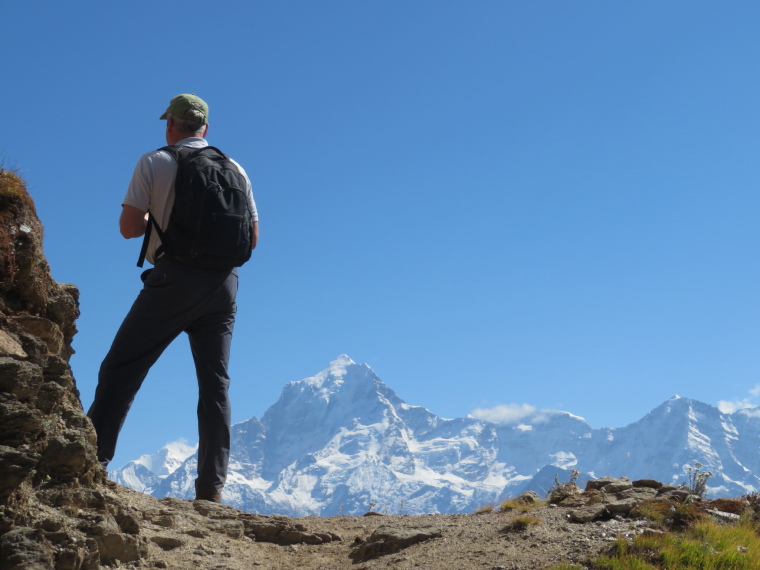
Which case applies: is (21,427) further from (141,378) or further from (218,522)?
(218,522)

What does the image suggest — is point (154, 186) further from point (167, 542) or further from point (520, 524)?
point (520, 524)

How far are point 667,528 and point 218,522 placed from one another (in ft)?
12.0

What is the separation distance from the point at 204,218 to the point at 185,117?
1.03m

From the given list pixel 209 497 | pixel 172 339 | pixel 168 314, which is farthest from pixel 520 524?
pixel 168 314

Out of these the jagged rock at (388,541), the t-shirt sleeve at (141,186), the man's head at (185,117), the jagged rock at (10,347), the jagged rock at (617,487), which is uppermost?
the man's head at (185,117)

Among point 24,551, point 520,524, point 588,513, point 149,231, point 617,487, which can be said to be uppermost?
point 149,231

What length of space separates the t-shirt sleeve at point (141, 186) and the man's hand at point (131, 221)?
0.03 m

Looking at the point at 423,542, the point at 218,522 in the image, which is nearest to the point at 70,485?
the point at 218,522

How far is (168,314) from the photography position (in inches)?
253

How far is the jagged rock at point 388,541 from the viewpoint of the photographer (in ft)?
22.4

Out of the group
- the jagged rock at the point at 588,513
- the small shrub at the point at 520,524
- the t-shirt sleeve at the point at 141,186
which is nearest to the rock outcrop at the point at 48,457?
the t-shirt sleeve at the point at 141,186

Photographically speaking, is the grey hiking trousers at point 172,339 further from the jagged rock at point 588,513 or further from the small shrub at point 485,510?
the jagged rock at point 588,513

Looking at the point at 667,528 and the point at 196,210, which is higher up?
the point at 196,210

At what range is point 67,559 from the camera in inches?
185
